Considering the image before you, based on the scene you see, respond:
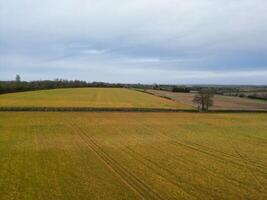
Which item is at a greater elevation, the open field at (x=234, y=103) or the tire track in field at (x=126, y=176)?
the tire track in field at (x=126, y=176)

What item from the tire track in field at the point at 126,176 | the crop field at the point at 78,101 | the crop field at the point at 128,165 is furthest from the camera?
the crop field at the point at 78,101

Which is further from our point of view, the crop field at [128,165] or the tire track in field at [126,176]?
the crop field at [128,165]

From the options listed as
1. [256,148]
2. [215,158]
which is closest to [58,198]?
[215,158]

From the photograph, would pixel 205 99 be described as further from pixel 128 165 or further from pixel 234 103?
pixel 128 165

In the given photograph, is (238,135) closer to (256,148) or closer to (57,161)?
(256,148)

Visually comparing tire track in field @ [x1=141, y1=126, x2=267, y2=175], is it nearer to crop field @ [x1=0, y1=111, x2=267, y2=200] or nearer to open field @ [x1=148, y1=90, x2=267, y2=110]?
crop field @ [x1=0, y1=111, x2=267, y2=200]

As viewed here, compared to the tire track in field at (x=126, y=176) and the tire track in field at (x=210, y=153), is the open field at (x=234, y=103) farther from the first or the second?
the tire track in field at (x=126, y=176)

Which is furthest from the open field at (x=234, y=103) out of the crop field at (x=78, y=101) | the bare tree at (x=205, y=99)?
the crop field at (x=78, y=101)

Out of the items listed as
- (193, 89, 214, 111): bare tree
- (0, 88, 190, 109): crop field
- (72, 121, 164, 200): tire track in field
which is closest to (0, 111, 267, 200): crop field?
(72, 121, 164, 200): tire track in field

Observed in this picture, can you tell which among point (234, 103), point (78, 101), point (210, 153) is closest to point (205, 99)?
point (234, 103)
